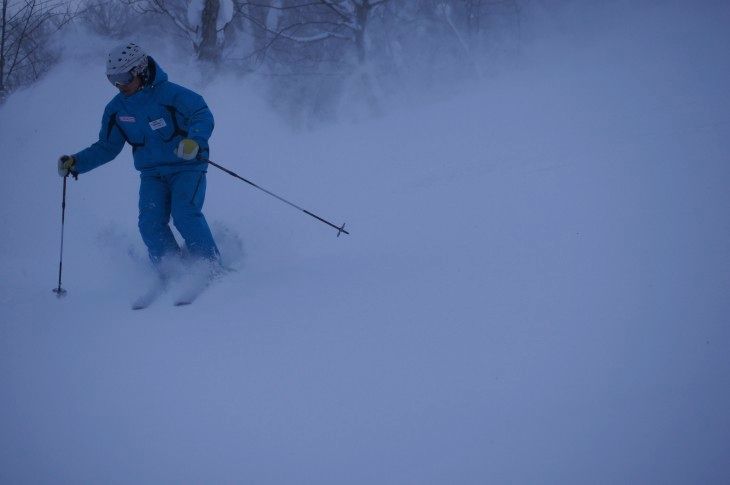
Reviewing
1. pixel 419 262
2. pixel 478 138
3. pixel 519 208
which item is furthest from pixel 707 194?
pixel 478 138

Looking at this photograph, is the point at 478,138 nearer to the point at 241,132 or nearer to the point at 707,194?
the point at 707,194

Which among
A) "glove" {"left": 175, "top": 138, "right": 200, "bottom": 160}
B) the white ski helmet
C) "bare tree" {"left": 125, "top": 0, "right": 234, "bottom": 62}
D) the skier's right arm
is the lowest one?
the skier's right arm

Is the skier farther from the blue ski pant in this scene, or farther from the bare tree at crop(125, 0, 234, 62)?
the bare tree at crop(125, 0, 234, 62)

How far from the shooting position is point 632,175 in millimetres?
4328

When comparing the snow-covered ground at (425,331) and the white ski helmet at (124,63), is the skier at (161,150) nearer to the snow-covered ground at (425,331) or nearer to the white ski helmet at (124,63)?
the white ski helmet at (124,63)

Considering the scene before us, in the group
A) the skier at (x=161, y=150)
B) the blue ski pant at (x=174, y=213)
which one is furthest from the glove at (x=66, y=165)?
the blue ski pant at (x=174, y=213)

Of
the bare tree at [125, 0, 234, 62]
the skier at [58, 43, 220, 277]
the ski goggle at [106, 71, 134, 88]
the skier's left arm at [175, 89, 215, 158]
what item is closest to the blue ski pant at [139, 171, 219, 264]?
the skier at [58, 43, 220, 277]

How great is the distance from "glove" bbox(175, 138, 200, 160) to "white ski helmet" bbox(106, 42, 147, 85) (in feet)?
2.15

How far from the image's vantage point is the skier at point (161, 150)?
11.8ft

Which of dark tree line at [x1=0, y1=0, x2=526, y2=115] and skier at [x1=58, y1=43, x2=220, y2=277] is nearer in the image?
skier at [x1=58, y1=43, x2=220, y2=277]

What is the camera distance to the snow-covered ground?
73.7 inches

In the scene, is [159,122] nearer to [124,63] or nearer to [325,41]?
[124,63]

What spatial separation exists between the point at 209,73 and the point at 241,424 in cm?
980

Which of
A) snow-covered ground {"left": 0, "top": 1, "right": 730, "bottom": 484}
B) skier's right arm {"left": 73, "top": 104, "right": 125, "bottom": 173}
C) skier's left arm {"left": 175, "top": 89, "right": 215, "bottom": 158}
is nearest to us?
snow-covered ground {"left": 0, "top": 1, "right": 730, "bottom": 484}
